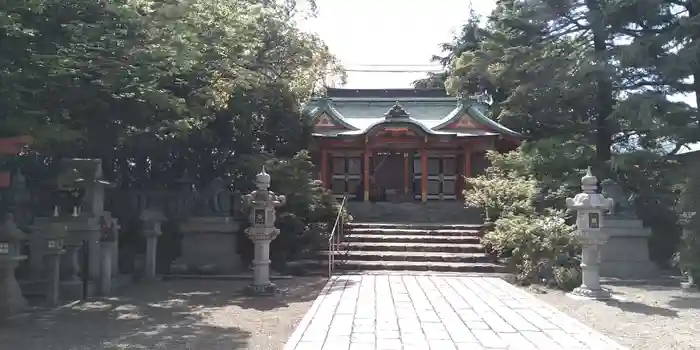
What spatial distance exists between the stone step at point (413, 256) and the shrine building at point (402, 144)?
6285 millimetres

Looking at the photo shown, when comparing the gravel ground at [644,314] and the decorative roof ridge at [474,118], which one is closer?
the gravel ground at [644,314]

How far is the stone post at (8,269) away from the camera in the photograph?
310 inches

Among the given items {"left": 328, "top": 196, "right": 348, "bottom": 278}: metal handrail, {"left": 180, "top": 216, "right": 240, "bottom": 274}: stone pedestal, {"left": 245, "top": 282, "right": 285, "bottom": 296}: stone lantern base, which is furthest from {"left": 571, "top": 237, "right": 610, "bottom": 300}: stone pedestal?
{"left": 180, "top": 216, "right": 240, "bottom": 274}: stone pedestal

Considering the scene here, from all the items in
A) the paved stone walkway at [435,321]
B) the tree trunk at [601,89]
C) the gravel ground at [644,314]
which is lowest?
the gravel ground at [644,314]

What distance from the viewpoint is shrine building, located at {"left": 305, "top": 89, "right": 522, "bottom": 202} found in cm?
2017

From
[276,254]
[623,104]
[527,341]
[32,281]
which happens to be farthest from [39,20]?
[623,104]

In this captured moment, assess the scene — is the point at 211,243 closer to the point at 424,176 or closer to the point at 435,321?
the point at 435,321

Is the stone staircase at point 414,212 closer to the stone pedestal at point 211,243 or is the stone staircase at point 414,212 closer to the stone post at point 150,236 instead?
the stone pedestal at point 211,243

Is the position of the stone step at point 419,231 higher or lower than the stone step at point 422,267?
higher

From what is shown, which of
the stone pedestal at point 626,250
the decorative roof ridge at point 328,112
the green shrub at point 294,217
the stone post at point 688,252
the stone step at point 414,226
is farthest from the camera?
the decorative roof ridge at point 328,112

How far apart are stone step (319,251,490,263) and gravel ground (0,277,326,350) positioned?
2971 mm

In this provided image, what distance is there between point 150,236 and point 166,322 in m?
4.49

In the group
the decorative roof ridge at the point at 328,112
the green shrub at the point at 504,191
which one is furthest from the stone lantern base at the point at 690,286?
the decorative roof ridge at the point at 328,112

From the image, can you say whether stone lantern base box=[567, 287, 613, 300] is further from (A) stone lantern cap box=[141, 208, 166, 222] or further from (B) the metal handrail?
(A) stone lantern cap box=[141, 208, 166, 222]
